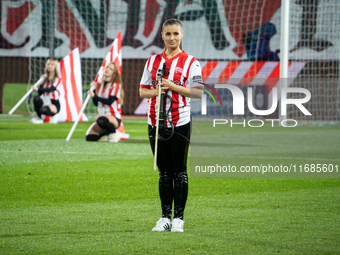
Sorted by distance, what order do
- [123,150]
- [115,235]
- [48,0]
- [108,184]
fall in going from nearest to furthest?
[115,235] → [108,184] → [123,150] → [48,0]

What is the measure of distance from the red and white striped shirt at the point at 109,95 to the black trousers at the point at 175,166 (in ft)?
22.9

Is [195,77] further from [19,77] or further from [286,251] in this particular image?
[19,77]

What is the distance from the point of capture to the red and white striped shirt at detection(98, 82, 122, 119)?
10961 mm

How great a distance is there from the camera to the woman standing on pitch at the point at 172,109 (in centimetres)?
396

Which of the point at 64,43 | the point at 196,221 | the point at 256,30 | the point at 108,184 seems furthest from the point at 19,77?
the point at 196,221

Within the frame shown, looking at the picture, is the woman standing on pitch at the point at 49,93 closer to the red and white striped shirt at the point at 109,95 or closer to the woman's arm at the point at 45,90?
the woman's arm at the point at 45,90

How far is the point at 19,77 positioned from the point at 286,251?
18.6 meters

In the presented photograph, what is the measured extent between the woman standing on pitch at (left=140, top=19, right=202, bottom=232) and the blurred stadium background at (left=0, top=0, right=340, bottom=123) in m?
15.5

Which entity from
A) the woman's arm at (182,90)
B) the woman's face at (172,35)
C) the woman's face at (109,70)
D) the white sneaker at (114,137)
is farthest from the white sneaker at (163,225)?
the white sneaker at (114,137)

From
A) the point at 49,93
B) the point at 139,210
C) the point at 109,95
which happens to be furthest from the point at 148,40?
the point at 139,210

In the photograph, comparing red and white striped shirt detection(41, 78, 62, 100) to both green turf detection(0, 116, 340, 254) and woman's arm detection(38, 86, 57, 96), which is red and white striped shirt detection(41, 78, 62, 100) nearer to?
woman's arm detection(38, 86, 57, 96)

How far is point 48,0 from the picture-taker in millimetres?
19750

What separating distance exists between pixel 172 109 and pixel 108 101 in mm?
7085

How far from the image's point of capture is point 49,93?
16266 millimetres
